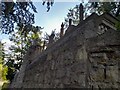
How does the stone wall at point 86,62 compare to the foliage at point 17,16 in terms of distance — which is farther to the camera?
the foliage at point 17,16

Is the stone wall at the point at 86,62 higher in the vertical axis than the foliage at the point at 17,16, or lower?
lower

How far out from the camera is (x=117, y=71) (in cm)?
316

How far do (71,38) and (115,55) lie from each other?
5.33 feet

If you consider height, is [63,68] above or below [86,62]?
below

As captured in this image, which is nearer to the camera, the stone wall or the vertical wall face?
the stone wall

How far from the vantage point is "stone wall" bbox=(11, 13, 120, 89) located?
3.25 metres

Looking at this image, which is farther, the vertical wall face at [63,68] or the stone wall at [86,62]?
the vertical wall face at [63,68]

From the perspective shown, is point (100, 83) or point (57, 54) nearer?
point (100, 83)

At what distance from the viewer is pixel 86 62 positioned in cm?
364

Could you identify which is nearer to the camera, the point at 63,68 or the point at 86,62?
the point at 86,62

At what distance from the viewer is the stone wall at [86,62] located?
3253 millimetres

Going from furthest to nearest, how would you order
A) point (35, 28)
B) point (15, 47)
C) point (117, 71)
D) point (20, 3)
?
point (15, 47)
point (35, 28)
point (20, 3)
point (117, 71)

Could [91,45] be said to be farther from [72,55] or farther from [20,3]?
[20,3]

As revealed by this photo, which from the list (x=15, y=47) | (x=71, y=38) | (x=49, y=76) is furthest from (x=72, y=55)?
(x=15, y=47)
